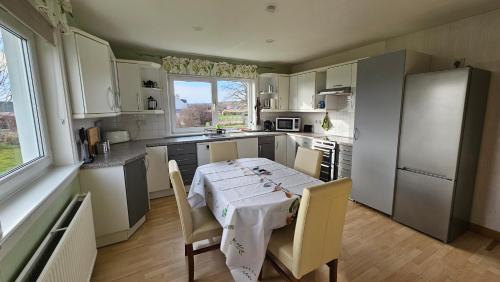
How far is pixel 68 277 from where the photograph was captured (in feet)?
4.04

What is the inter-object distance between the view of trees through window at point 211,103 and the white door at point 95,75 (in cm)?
151

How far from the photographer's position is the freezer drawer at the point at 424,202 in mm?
2131

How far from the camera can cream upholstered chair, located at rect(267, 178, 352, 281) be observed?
1.26 m

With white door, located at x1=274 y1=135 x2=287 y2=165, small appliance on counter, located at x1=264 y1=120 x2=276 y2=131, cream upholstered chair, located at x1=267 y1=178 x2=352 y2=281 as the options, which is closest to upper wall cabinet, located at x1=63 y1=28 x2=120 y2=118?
cream upholstered chair, located at x1=267 y1=178 x2=352 y2=281

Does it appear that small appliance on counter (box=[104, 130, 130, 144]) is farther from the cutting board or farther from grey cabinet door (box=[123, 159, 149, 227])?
grey cabinet door (box=[123, 159, 149, 227])

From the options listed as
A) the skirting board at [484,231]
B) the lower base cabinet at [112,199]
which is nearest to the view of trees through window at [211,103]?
the lower base cabinet at [112,199]

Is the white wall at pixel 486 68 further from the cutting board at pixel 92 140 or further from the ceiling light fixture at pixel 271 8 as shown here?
the cutting board at pixel 92 140

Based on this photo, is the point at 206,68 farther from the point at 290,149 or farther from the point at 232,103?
the point at 290,149

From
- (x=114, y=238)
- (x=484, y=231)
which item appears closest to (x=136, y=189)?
(x=114, y=238)

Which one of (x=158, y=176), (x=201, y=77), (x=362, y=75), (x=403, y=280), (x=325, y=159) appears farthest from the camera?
(x=201, y=77)

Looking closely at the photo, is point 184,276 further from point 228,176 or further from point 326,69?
point 326,69

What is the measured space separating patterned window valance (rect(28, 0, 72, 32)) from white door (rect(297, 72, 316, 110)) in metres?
3.53

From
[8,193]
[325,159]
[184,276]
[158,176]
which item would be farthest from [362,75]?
[8,193]

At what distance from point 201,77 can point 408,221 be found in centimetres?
379
